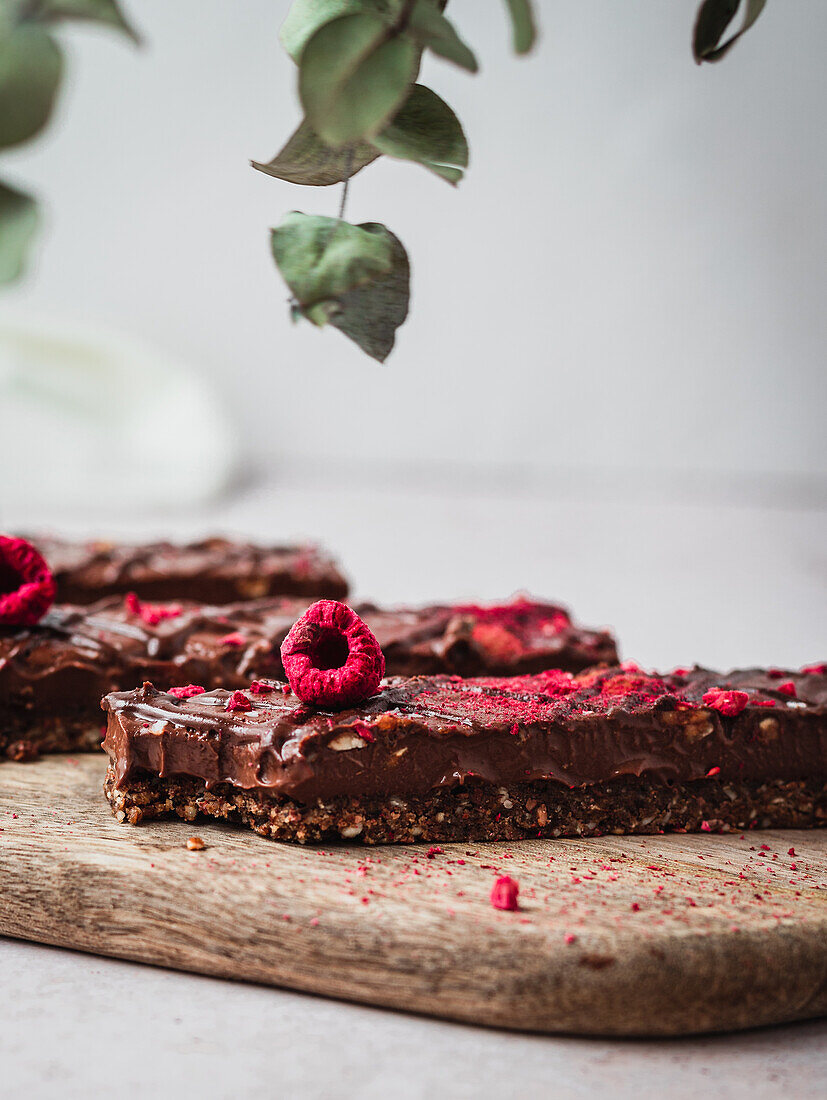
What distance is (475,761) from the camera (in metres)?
2.75

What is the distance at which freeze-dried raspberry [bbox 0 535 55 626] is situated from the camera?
11.2ft

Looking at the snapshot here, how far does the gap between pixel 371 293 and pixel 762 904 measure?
57.8 inches

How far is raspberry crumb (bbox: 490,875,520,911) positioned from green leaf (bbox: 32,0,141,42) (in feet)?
5.48

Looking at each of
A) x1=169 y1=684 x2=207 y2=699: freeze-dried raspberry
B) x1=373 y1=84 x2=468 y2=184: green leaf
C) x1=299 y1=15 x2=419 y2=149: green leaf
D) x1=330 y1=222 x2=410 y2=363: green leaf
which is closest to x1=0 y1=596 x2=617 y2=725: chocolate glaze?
x1=169 y1=684 x2=207 y2=699: freeze-dried raspberry

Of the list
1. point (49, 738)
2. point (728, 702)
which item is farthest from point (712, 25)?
point (49, 738)

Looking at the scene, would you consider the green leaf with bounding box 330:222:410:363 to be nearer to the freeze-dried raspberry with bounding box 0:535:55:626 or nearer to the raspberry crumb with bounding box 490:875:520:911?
the raspberry crumb with bounding box 490:875:520:911

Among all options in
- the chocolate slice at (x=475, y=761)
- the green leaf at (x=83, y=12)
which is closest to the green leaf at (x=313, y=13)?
the green leaf at (x=83, y=12)

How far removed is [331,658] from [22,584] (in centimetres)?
115

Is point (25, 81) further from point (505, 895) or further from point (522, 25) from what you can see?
point (505, 895)

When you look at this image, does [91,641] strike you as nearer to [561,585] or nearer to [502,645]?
[502,645]

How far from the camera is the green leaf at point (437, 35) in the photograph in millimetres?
1755

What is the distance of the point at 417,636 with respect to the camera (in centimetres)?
382

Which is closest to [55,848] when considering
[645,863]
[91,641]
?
[91,641]

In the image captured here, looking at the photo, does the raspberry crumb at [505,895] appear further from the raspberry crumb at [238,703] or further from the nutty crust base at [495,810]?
the raspberry crumb at [238,703]
